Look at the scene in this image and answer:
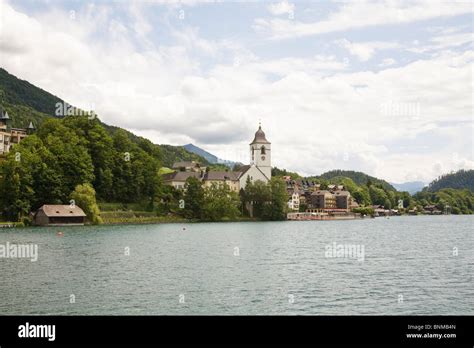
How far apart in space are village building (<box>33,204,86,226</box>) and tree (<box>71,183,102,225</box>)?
1236 millimetres

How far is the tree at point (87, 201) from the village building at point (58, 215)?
1236 millimetres

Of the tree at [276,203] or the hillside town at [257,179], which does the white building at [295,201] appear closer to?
the hillside town at [257,179]

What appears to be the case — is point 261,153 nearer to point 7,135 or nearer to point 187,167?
point 187,167

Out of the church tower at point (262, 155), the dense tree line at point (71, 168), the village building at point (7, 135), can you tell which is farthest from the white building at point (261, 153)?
the village building at point (7, 135)

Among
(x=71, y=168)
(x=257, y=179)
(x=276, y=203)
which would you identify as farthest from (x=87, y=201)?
(x=257, y=179)

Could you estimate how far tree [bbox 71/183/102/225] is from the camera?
9194cm

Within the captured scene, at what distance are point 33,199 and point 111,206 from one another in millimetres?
16227

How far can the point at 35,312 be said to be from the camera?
71.1 ft

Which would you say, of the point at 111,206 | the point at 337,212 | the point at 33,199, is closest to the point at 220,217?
the point at 111,206

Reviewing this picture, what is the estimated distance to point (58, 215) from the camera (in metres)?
88.8

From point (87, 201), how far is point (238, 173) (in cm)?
6905

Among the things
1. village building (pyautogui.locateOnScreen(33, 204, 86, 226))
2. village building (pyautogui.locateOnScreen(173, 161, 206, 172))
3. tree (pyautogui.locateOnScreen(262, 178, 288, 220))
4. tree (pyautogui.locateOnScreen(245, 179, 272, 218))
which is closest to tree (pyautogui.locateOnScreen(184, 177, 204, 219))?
tree (pyautogui.locateOnScreen(245, 179, 272, 218))

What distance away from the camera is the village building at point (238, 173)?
146 meters
